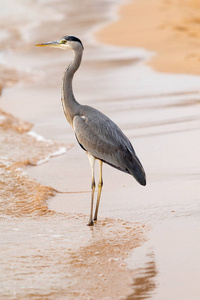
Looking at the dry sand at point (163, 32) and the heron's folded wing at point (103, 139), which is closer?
the heron's folded wing at point (103, 139)

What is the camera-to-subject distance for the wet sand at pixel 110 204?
4.76 metres

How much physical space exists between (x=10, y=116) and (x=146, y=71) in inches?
164

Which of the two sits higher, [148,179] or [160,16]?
[148,179]

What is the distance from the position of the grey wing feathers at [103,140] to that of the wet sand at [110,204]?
0.47m

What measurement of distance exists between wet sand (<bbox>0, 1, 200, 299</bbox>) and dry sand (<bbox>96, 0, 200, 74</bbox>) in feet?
5.17

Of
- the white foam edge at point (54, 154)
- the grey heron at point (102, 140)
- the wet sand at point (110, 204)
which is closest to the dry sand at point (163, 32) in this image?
the wet sand at point (110, 204)

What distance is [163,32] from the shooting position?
20.0m

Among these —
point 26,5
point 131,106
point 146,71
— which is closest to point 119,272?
point 131,106

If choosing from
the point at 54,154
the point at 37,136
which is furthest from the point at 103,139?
the point at 37,136

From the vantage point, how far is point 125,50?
17.9 meters

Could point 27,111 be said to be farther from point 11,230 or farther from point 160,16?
point 160,16

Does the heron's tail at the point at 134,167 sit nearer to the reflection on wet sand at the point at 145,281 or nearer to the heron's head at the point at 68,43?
the reflection on wet sand at the point at 145,281

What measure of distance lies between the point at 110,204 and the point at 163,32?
45.7ft

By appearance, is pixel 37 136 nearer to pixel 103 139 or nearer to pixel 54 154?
pixel 54 154
